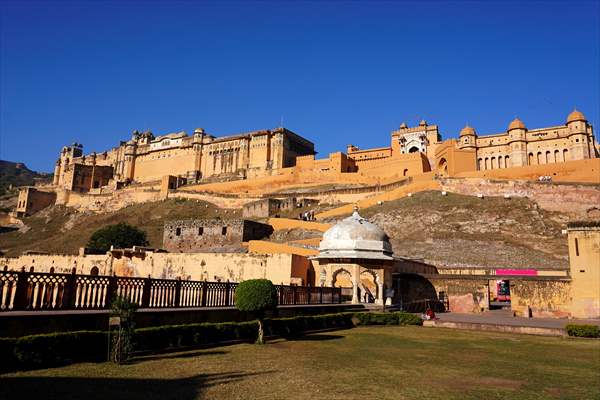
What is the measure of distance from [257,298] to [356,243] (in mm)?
11106

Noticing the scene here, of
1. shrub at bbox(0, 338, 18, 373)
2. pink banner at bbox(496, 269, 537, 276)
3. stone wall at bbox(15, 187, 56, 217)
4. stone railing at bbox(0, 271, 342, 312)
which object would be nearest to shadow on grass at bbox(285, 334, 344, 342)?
stone railing at bbox(0, 271, 342, 312)

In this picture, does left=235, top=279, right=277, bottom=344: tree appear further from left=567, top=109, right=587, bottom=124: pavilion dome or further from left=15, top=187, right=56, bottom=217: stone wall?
left=15, top=187, right=56, bottom=217: stone wall

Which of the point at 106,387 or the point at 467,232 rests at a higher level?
the point at 467,232

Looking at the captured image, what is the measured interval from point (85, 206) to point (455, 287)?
76.8 m

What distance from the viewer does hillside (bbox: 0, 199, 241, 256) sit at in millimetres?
61781

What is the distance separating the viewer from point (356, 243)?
22.4 meters

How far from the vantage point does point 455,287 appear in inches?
1067

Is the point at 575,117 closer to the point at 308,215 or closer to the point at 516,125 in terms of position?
the point at 516,125

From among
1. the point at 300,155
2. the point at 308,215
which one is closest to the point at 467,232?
the point at 308,215

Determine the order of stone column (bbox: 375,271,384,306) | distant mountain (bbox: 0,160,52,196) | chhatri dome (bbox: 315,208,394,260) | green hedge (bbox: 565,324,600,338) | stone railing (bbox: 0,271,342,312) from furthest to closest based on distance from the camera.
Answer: distant mountain (bbox: 0,160,52,196)
chhatri dome (bbox: 315,208,394,260)
stone column (bbox: 375,271,384,306)
green hedge (bbox: 565,324,600,338)
stone railing (bbox: 0,271,342,312)

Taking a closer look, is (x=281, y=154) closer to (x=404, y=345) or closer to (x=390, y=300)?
(x=390, y=300)

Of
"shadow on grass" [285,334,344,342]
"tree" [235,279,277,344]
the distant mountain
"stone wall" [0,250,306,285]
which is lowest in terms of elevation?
"shadow on grass" [285,334,344,342]

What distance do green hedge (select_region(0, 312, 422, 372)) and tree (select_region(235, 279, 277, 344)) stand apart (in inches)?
21.1

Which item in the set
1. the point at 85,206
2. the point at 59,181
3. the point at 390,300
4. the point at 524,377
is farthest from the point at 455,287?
the point at 59,181
